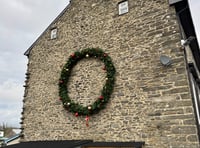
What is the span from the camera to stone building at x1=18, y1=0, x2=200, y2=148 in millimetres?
5000

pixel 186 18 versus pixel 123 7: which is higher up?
pixel 123 7

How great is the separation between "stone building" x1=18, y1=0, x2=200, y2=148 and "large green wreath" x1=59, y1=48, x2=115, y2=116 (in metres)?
0.13

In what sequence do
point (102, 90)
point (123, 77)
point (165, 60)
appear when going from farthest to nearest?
1. point (102, 90)
2. point (123, 77)
3. point (165, 60)

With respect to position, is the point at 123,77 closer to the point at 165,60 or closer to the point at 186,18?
the point at 165,60

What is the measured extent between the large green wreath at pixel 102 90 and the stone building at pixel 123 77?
134 mm

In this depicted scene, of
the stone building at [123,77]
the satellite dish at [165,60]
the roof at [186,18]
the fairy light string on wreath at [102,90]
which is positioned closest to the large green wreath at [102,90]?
the fairy light string on wreath at [102,90]

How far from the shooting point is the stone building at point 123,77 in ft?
16.4

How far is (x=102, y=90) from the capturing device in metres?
6.24

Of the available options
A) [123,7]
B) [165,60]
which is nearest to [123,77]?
[165,60]

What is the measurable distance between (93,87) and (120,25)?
8.31 ft

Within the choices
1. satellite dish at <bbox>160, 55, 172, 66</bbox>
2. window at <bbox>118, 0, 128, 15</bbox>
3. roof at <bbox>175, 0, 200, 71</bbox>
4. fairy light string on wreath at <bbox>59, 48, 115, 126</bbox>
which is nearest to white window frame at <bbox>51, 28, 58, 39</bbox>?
fairy light string on wreath at <bbox>59, 48, 115, 126</bbox>

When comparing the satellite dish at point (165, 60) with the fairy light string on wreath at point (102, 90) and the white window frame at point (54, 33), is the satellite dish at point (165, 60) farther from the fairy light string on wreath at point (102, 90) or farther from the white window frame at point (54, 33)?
the white window frame at point (54, 33)

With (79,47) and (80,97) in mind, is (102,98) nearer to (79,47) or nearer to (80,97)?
(80,97)

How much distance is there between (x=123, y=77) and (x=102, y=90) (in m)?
0.87
